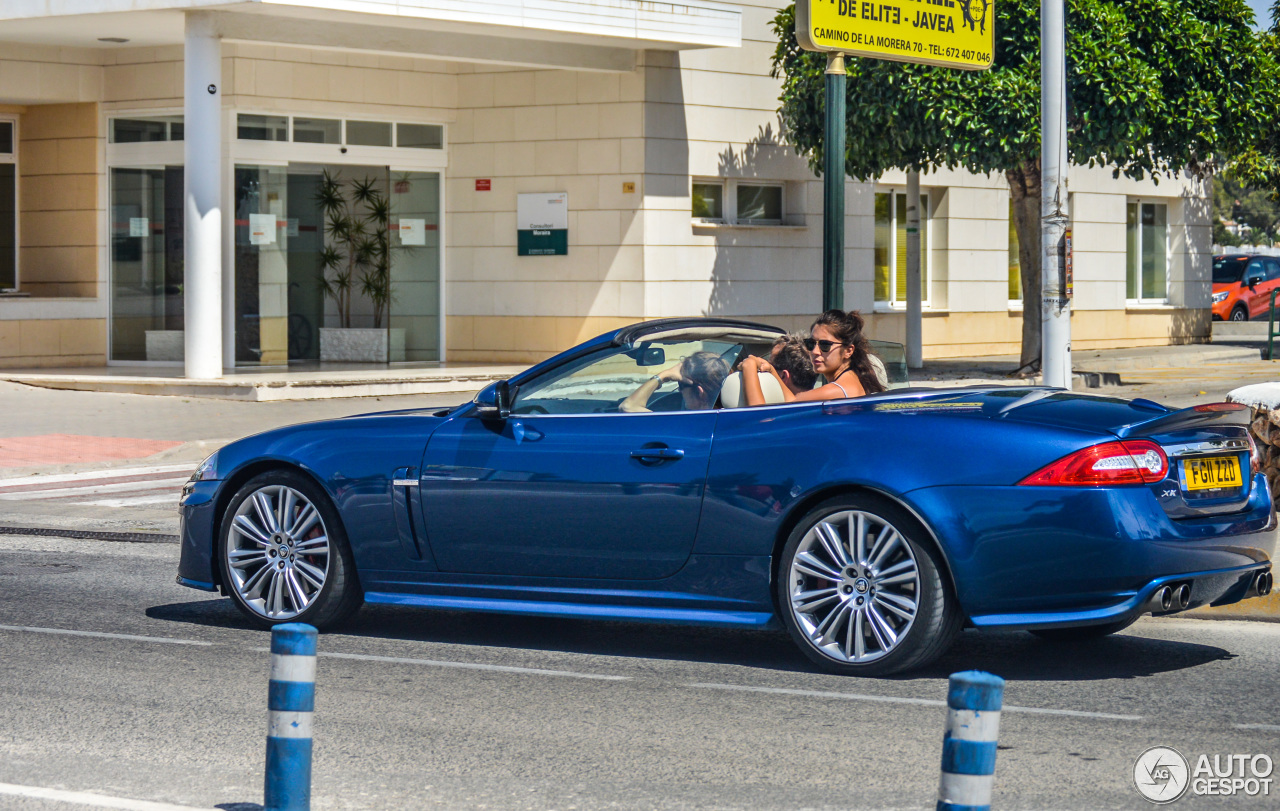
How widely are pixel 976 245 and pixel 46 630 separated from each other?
2251 cm

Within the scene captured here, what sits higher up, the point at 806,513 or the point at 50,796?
the point at 806,513

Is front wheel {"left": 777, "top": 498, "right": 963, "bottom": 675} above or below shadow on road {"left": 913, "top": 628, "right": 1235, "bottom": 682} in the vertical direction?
above

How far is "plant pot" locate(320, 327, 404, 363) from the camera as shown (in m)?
23.5

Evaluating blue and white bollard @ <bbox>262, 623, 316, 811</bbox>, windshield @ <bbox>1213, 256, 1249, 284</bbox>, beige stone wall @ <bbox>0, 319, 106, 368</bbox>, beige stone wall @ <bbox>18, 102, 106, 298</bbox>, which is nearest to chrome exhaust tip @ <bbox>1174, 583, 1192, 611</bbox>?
blue and white bollard @ <bbox>262, 623, 316, 811</bbox>

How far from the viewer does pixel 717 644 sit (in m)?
7.27

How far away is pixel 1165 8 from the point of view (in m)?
21.2

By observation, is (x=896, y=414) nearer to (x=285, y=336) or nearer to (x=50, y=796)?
(x=50, y=796)

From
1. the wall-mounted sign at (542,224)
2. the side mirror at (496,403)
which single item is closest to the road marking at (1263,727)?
the side mirror at (496,403)

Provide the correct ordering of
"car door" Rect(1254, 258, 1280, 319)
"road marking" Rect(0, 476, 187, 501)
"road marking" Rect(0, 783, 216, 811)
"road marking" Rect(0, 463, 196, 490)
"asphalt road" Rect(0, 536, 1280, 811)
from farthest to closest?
"car door" Rect(1254, 258, 1280, 319), "road marking" Rect(0, 463, 196, 490), "road marking" Rect(0, 476, 187, 501), "asphalt road" Rect(0, 536, 1280, 811), "road marking" Rect(0, 783, 216, 811)

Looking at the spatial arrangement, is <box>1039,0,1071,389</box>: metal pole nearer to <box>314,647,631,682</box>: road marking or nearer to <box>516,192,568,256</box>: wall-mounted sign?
<box>314,647,631,682</box>: road marking

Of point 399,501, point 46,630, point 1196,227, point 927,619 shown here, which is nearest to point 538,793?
point 927,619

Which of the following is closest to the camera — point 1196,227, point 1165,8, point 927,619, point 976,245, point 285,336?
point 927,619

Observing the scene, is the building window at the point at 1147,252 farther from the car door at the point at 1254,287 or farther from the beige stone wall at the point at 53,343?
the beige stone wall at the point at 53,343

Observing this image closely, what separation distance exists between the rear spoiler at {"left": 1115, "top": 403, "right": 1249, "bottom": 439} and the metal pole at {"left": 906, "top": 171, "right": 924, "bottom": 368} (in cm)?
1754
